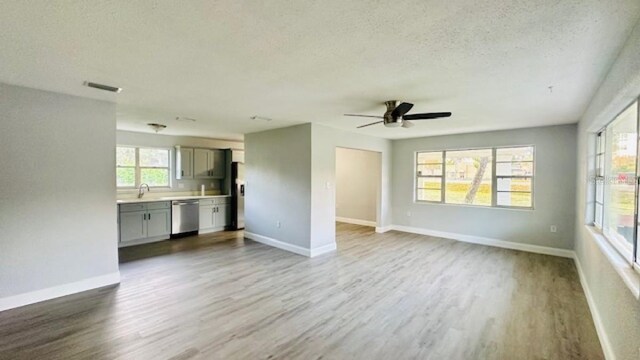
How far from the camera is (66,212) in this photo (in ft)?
11.2

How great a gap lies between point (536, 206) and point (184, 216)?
24.1 ft

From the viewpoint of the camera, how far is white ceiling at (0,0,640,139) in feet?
5.34

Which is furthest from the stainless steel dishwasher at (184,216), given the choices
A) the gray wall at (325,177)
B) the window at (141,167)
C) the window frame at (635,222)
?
the window frame at (635,222)

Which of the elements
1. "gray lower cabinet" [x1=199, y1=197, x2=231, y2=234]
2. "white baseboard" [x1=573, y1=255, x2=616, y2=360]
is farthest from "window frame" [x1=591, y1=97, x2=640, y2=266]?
"gray lower cabinet" [x1=199, y1=197, x2=231, y2=234]

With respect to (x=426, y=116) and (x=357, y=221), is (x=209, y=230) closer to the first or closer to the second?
(x=357, y=221)

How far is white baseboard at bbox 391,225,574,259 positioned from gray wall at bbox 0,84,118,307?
608 cm

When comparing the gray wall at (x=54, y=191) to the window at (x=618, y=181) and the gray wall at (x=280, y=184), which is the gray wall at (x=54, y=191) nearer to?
the gray wall at (x=280, y=184)

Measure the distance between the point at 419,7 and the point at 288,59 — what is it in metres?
1.09

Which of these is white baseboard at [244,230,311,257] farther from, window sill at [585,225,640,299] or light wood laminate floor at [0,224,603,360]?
window sill at [585,225,640,299]

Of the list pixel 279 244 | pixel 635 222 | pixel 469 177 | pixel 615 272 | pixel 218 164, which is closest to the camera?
pixel 635 222

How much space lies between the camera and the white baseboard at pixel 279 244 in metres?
5.20

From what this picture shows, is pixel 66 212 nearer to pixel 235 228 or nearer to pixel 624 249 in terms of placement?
pixel 235 228

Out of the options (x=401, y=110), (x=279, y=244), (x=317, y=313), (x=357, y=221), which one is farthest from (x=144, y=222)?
(x=401, y=110)

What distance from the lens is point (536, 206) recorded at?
5.45 m
